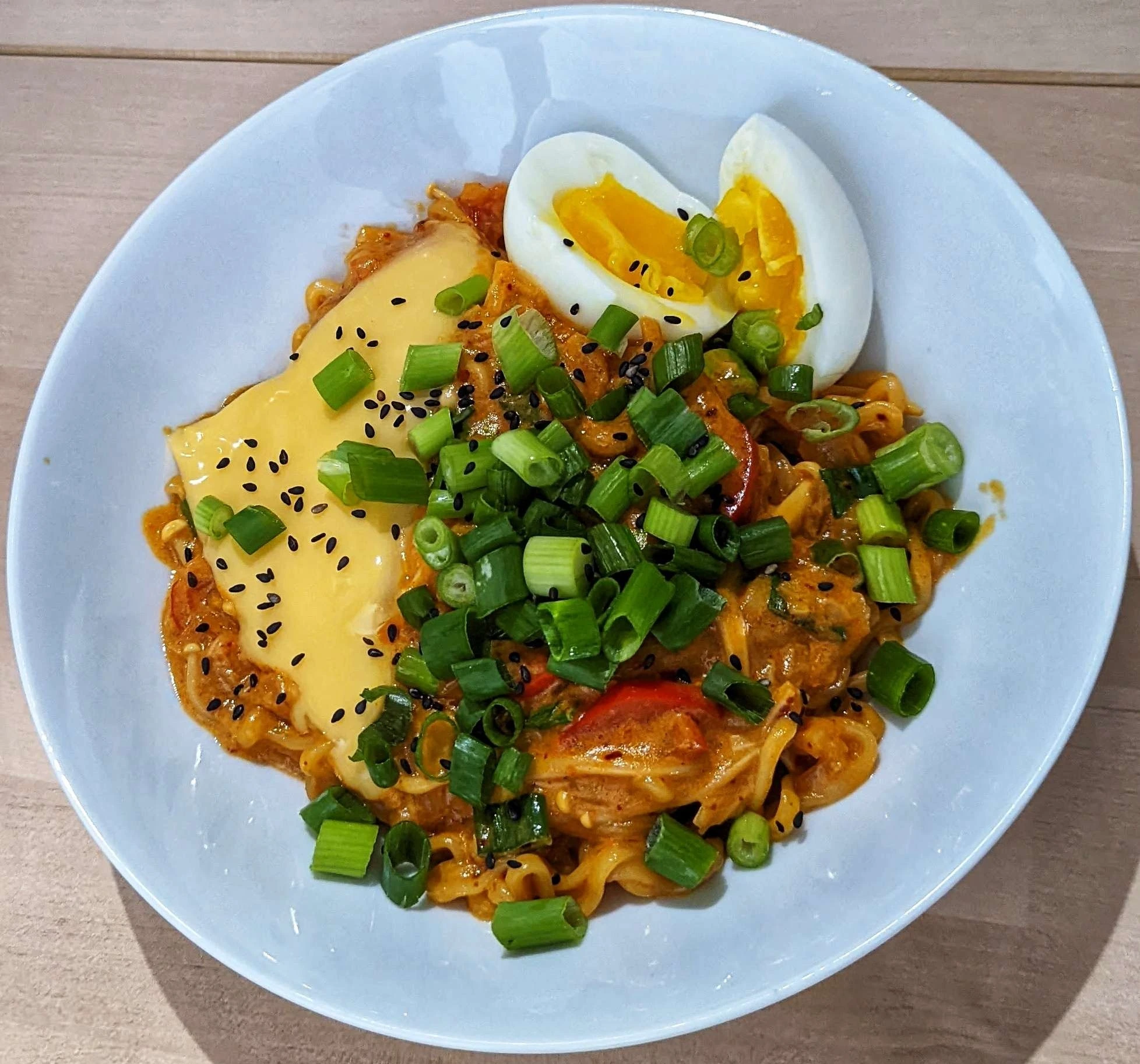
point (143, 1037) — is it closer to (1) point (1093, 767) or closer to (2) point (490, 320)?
(2) point (490, 320)

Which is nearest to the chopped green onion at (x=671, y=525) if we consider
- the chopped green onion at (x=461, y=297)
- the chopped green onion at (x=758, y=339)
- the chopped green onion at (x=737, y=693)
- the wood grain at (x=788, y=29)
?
the chopped green onion at (x=737, y=693)

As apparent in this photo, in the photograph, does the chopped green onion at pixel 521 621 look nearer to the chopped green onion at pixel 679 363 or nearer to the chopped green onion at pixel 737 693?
the chopped green onion at pixel 737 693

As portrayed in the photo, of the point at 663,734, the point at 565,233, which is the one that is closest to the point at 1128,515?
the point at 663,734

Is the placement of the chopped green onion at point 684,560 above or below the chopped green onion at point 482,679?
above

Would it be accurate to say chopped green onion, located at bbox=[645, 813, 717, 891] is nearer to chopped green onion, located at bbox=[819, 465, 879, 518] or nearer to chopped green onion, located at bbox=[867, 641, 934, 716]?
chopped green onion, located at bbox=[867, 641, 934, 716]

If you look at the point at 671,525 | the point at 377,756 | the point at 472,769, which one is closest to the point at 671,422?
the point at 671,525
